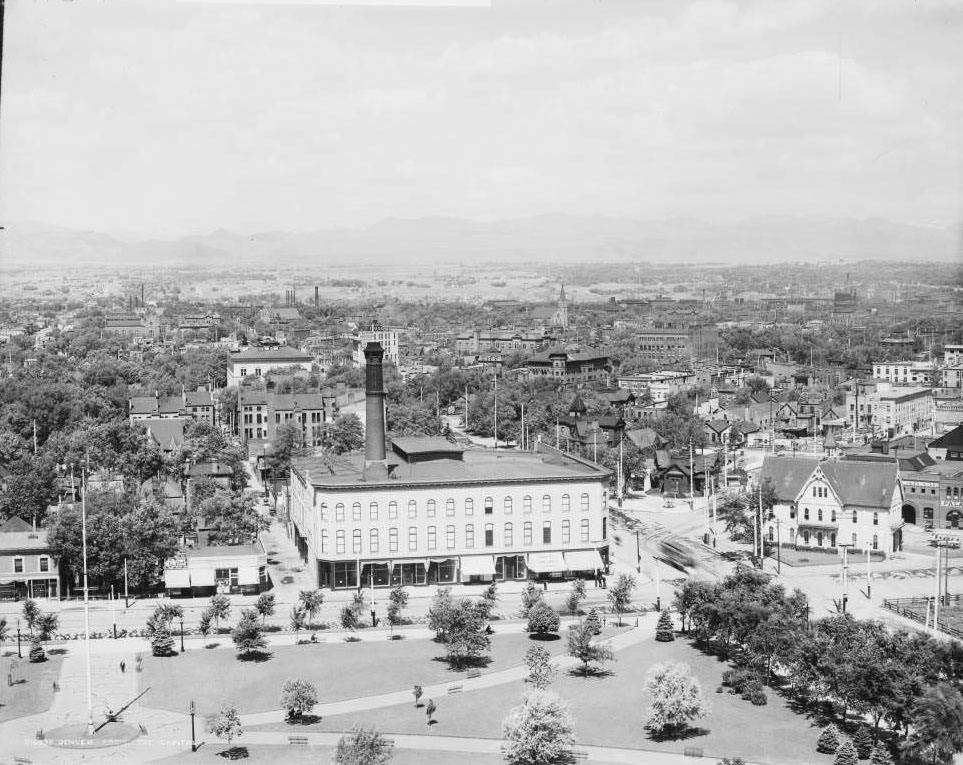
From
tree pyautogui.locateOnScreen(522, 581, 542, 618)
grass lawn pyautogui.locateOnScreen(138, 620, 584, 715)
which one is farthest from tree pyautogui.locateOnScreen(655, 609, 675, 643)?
tree pyautogui.locateOnScreen(522, 581, 542, 618)

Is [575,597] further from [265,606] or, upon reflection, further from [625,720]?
[625,720]

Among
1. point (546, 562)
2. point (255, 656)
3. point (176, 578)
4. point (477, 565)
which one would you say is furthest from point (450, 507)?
point (255, 656)

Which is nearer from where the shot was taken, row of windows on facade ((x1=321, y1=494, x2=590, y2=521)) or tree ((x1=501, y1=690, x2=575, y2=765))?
tree ((x1=501, y1=690, x2=575, y2=765))

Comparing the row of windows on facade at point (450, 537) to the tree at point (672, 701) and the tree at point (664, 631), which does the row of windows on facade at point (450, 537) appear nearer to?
the tree at point (664, 631)

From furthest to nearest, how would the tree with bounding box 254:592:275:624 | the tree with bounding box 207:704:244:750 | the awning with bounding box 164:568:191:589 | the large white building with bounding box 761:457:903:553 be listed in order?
the large white building with bounding box 761:457:903:553 → the awning with bounding box 164:568:191:589 → the tree with bounding box 254:592:275:624 → the tree with bounding box 207:704:244:750

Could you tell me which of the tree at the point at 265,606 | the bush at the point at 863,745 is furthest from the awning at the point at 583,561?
the bush at the point at 863,745

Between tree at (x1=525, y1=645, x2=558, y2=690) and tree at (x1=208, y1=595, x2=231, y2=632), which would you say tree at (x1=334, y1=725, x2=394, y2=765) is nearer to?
tree at (x1=525, y1=645, x2=558, y2=690)

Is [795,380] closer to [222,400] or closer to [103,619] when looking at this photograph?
[222,400]
